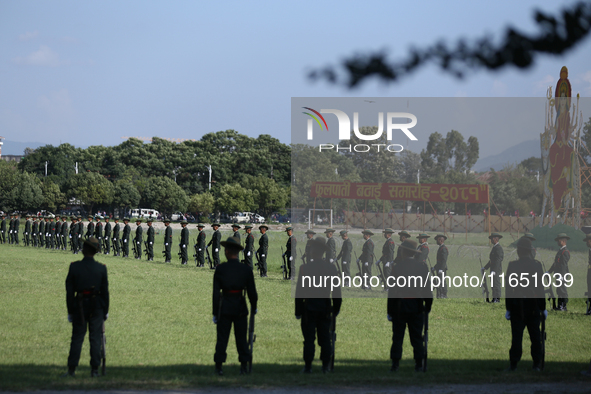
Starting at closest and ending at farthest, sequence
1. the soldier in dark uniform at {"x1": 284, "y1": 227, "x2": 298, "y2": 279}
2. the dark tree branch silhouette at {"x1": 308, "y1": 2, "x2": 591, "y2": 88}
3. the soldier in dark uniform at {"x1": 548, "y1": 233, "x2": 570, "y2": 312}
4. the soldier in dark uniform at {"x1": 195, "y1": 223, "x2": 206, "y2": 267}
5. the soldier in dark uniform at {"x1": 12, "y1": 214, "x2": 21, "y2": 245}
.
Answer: the dark tree branch silhouette at {"x1": 308, "y1": 2, "x2": 591, "y2": 88} < the soldier in dark uniform at {"x1": 548, "y1": 233, "x2": 570, "y2": 312} < the soldier in dark uniform at {"x1": 284, "y1": 227, "x2": 298, "y2": 279} < the soldier in dark uniform at {"x1": 195, "y1": 223, "x2": 206, "y2": 267} < the soldier in dark uniform at {"x1": 12, "y1": 214, "x2": 21, "y2": 245}

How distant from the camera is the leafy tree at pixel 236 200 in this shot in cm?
5891

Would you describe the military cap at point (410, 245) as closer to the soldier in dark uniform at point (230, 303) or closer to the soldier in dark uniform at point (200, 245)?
the soldier in dark uniform at point (230, 303)

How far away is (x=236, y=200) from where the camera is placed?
58.8 meters

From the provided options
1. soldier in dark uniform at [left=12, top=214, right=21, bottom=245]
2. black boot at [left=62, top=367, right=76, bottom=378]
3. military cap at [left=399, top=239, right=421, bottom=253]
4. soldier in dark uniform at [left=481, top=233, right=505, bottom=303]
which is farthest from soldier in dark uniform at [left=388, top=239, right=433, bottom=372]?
soldier in dark uniform at [left=12, top=214, right=21, bottom=245]

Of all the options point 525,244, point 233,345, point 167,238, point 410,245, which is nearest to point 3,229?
point 167,238

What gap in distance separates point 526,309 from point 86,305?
5.81 m

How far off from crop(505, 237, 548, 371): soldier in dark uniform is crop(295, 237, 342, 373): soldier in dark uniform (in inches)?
96.9

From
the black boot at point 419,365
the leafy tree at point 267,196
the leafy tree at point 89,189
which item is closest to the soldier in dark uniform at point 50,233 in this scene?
the leafy tree at point 267,196

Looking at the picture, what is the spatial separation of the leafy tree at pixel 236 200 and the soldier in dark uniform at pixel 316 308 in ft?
169

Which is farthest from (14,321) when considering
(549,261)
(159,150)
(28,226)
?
(159,150)

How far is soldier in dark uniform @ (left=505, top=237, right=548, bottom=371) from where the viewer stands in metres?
7.80

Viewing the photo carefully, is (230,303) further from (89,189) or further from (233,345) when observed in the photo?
(89,189)

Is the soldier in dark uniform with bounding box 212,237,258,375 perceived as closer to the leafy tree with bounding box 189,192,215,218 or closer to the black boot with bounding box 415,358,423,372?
the black boot with bounding box 415,358,423,372

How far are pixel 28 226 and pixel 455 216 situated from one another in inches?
1010
